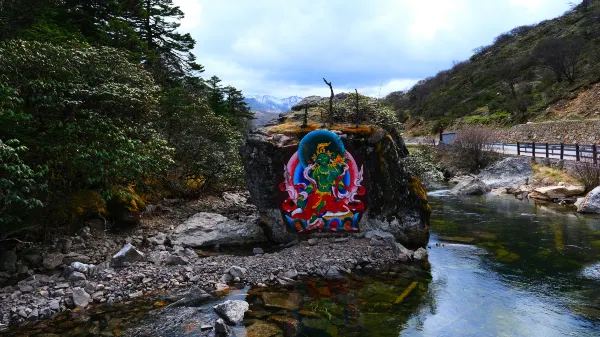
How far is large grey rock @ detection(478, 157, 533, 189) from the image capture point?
2639 cm

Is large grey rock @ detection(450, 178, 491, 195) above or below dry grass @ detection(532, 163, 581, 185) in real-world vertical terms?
below

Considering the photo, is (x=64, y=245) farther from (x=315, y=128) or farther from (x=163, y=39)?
(x=163, y=39)

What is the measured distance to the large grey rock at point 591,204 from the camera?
17992 mm

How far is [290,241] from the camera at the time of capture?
1301 cm

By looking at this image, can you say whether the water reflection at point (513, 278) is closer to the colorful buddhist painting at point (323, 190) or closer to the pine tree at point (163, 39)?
the colorful buddhist painting at point (323, 190)

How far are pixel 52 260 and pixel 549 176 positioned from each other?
86.7ft

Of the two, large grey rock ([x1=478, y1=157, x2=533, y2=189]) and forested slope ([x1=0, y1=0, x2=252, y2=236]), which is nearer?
forested slope ([x1=0, y1=0, x2=252, y2=236])

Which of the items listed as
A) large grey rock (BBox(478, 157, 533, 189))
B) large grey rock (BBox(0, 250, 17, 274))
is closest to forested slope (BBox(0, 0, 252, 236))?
large grey rock (BBox(0, 250, 17, 274))

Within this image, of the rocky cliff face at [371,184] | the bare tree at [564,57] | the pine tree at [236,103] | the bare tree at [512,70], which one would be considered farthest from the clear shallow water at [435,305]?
the bare tree at [512,70]

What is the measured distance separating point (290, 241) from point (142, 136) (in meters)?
5.70

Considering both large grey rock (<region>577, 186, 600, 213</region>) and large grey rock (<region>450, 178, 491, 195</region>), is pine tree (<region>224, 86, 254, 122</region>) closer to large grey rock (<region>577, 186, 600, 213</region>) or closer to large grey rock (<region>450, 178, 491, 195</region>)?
large grey rock (<region>450, 178, 491, 195</region>)

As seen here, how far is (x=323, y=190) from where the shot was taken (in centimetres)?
1284

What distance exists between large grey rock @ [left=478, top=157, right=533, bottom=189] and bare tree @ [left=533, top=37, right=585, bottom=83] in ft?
79.6

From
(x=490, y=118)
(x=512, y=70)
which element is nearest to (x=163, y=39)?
(x=490, y=118)
